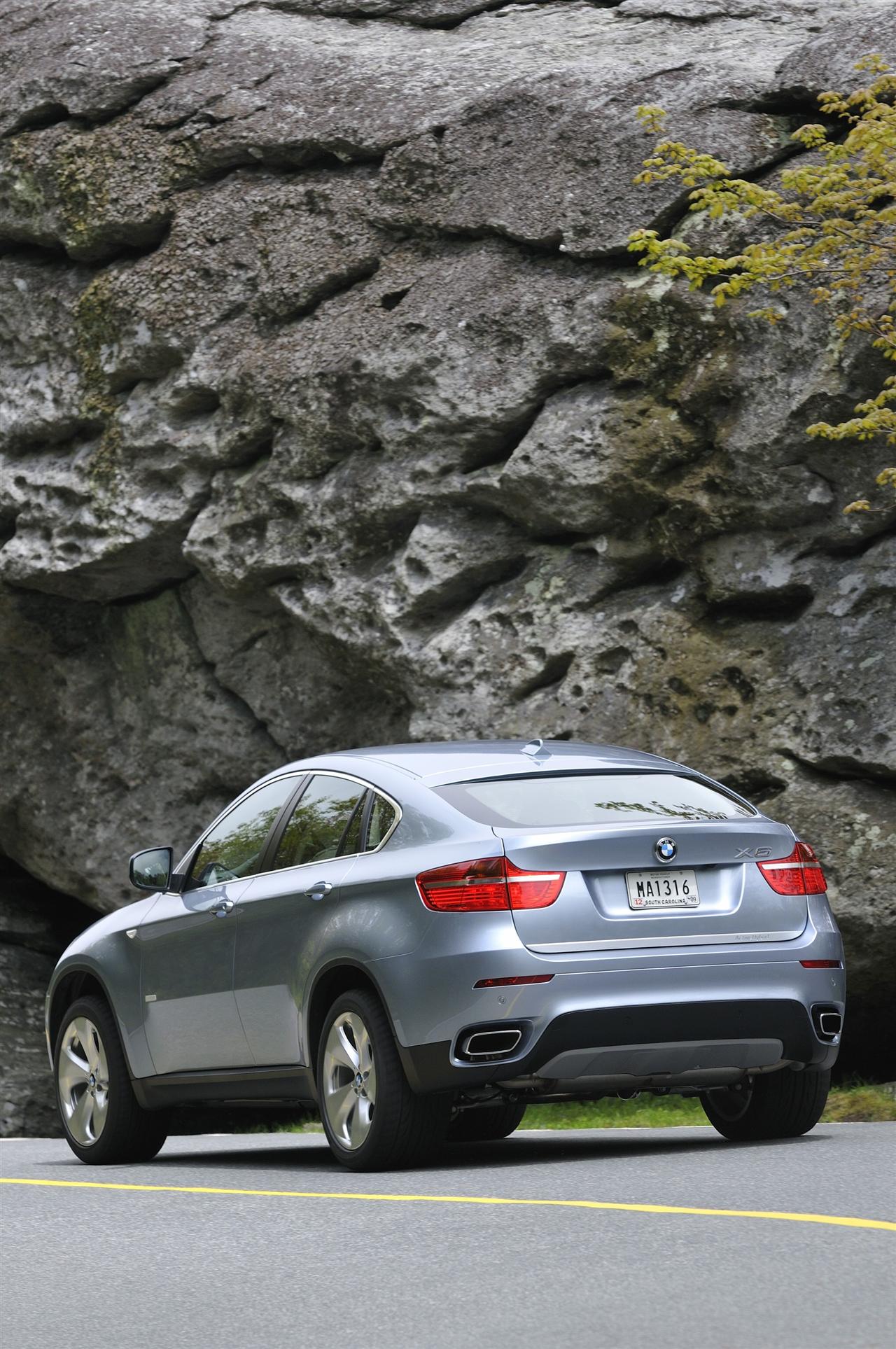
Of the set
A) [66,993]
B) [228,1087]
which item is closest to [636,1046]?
[228,1087]

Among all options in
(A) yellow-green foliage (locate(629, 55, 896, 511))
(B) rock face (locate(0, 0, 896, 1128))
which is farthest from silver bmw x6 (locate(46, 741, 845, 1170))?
(B) rock face (locate(0, 0, 896, 1128))

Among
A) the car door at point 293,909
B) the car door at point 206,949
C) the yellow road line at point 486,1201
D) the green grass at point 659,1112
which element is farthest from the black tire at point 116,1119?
the green grass at point 659,1112

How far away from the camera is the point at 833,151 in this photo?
10898 millimetres

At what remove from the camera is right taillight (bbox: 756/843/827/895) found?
7.57 meters

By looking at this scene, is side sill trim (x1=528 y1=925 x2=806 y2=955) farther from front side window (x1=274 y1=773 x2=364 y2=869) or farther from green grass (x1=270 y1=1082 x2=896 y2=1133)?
green grass (x1=270 y1=1082 x2=896 y2=1133)

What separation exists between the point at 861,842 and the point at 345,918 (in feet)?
17.2

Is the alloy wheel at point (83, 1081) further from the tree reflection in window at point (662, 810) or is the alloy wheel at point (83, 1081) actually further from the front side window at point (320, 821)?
the tree reflection in window at point (662, 810)

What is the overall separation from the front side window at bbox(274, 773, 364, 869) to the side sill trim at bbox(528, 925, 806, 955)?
119 cm

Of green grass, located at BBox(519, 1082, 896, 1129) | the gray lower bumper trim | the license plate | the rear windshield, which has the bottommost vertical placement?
green grass, located at BBox(519, 1082, 896, 1129)

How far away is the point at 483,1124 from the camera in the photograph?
9.40 m

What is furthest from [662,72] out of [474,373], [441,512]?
[441,512]

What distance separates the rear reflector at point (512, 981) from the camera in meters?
7.05

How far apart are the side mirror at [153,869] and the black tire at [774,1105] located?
9.22 ft

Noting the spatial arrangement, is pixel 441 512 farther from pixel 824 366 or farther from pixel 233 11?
pixel 233 11
